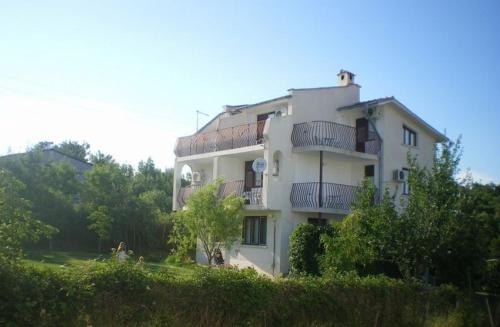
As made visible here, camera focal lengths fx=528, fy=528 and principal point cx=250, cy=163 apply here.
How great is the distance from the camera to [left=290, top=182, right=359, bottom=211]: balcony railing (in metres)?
24.1

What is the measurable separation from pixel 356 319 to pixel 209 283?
390 cm

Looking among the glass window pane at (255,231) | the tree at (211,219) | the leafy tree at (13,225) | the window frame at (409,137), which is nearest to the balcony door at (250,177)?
the glass window pane at (255,231)

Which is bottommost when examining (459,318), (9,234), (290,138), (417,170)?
(459,318)

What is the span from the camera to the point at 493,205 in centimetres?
2859

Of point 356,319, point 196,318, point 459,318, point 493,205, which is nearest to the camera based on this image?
point 196,318

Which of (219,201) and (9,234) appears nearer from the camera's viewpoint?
(9,234)

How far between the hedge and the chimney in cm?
1827

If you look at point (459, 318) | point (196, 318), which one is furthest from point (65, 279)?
point (459, 318)

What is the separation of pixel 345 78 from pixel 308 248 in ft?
38.2

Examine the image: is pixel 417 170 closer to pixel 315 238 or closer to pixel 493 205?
pixel 315 238

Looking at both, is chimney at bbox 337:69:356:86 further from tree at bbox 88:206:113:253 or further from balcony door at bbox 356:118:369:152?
tree at bbox 88:206:113:253

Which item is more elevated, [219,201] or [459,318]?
[219,201]

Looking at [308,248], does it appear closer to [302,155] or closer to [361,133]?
[302,155]

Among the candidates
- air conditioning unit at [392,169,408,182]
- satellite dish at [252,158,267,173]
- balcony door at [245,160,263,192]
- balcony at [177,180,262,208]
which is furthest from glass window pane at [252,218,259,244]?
air conditioning unit at [392,169,408,182]
